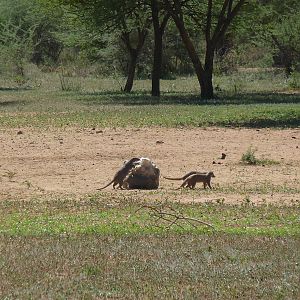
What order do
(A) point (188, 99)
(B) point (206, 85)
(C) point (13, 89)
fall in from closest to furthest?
(A) point (188, 99), (B) point (206, 85), (C) point (13, 89)

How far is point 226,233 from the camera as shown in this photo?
940cm

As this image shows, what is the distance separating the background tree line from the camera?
3497cm

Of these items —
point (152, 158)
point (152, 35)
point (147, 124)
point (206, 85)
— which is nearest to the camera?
point (152, 158)

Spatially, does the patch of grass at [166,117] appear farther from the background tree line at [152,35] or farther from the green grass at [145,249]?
the green grass at [145,249]

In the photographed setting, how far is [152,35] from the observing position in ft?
168

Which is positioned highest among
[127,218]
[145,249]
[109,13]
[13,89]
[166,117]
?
[109,13]

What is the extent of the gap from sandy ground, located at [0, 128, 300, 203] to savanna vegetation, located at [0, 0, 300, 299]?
0.25m

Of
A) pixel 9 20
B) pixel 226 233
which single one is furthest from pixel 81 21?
pixel 226 233

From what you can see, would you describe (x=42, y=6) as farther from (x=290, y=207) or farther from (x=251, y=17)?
(x=290, y=207)

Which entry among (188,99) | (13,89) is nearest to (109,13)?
(188,99)

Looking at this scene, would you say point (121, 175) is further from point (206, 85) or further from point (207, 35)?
point (207, 35)

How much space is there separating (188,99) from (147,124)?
406 inches

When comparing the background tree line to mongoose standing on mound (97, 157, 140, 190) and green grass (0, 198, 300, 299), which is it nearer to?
mongoose standing on mound (97, 157, 140, 190)

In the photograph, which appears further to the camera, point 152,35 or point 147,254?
point 152,35
